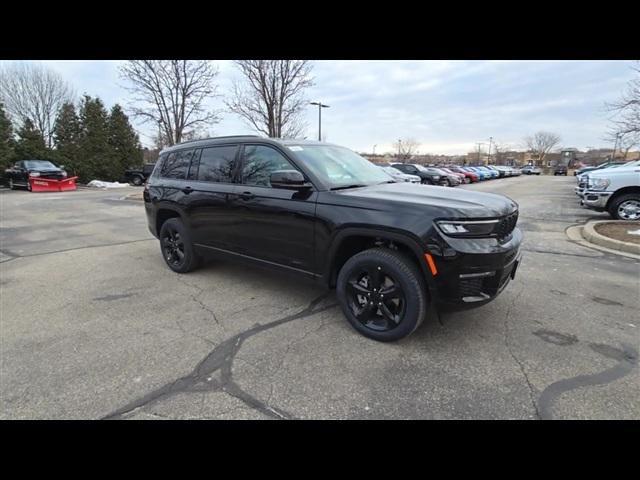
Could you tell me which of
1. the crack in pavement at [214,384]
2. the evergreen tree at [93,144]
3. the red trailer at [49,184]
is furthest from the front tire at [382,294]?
the evergreen tree at [93,144]

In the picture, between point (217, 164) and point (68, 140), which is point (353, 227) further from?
point (68, 140)

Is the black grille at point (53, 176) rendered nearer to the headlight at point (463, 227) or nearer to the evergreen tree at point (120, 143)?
the evergreen tree at point (120, 143)

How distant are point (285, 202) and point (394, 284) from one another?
1385 millimetres

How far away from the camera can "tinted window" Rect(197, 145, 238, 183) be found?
4.39 m

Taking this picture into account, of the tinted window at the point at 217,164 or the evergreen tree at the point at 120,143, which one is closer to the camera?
the tinted window at the point at 217,164

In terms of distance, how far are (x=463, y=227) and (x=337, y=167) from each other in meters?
1.63

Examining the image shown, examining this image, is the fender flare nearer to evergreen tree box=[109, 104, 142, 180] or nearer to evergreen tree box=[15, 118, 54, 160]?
evergreen tree box=[109, 104, 142, 180]

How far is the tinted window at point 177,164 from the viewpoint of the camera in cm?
505

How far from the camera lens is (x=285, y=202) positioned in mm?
3715

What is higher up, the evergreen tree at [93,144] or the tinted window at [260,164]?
the evergreen tree at [93,144]

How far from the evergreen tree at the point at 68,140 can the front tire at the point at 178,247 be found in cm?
2999

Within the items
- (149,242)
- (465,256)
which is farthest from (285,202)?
(149,242)

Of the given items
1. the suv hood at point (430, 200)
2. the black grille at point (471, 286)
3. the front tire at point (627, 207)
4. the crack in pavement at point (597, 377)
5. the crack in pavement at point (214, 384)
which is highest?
the suv hood at point (430, 200)

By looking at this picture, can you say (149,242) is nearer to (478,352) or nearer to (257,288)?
(257,288)
